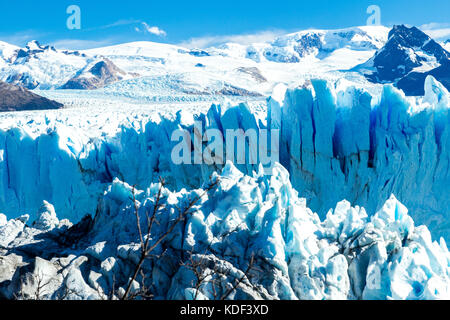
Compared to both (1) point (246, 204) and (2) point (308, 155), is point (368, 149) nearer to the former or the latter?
(2) point (308, 155)

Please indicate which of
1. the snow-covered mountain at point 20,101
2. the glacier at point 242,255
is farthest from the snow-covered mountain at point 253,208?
the snow-covered mountain at point 20,101

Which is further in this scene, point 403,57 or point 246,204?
point 403,57

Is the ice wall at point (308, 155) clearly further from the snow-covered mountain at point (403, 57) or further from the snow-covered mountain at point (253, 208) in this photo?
the snow-covered mountain at point (403, 57)

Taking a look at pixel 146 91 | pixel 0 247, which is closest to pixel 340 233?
pixel 0 247

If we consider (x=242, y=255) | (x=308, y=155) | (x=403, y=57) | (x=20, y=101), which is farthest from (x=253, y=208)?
(x=403, y=57)

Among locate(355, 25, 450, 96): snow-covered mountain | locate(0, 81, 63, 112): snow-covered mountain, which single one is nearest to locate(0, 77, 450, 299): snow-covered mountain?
locate(0, 81, 63, 112): snow-covered mountain

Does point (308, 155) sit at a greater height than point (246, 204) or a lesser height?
greater
